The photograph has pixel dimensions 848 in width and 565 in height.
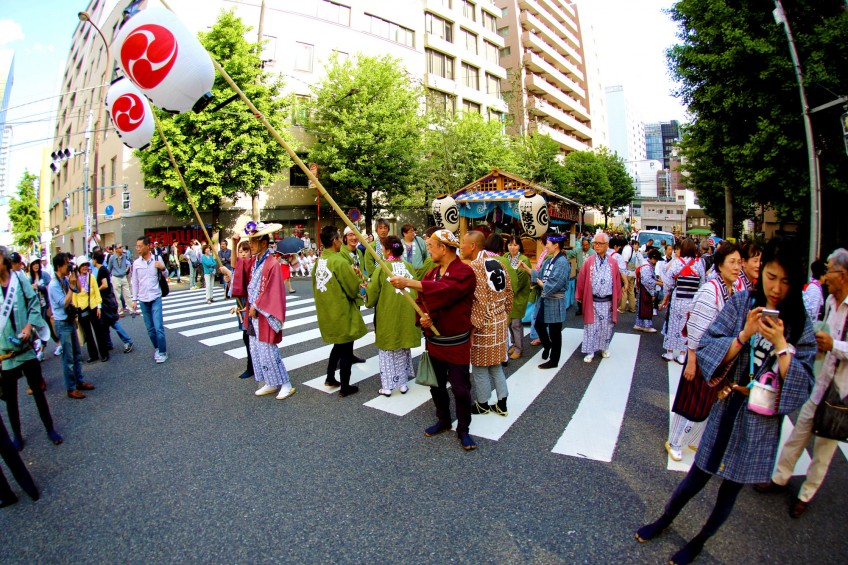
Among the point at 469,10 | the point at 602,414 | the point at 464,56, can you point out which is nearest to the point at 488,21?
the point at 469,10

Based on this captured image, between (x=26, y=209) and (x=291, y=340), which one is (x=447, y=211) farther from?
(x=26, y=209)

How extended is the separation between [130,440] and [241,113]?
1832 cm

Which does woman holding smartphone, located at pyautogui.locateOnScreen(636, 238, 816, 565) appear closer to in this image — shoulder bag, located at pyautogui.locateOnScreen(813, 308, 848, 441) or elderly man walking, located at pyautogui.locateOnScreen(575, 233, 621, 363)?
shoulder bag, located at pyautogui.locateOnScreen(813, 308, 848, 441)

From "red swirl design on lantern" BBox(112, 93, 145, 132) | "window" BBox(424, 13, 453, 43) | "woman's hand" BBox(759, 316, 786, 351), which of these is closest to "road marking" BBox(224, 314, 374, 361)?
"red swirl design on lantern" BBox(112, 93, 145, 132)

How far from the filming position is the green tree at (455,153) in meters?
25.6

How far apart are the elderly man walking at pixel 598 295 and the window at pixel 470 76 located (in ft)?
112

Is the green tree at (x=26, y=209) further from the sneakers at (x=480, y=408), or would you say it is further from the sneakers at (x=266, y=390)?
the sneakers at (x=480, y=408)

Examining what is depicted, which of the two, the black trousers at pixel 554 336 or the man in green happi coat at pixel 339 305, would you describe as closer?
the man in green happi coat at pixel 339 305

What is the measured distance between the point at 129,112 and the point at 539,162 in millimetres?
30308

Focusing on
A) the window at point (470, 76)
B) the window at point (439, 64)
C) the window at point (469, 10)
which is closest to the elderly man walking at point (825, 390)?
the window at point (439, 64)

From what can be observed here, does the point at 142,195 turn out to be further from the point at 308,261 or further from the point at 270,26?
the point at 270,26

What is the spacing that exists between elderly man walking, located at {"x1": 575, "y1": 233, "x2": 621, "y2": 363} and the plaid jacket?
384 centimetres

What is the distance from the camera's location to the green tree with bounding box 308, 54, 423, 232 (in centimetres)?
2273

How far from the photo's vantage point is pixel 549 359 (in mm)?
6391
